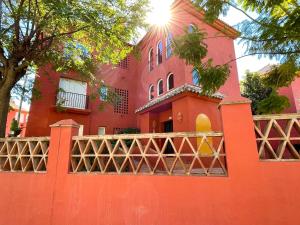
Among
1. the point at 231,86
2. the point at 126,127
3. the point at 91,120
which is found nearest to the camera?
the point at 231,86

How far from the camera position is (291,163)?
11.9 ft

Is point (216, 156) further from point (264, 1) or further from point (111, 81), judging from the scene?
point (111, 81)

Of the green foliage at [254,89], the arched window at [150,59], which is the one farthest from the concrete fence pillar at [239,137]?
the green foliage at [254,89]

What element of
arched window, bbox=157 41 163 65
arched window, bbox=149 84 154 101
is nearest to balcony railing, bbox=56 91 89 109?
arched window, bbox=149 84 154 101

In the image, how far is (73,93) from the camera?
1491 centimetres

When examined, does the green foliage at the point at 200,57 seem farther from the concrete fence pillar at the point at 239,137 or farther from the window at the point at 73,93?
the window at the point at 73,93

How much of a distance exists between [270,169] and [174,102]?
24.4 feet

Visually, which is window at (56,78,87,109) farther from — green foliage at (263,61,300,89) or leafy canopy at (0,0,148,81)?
green foliage at (263,61,300,89)

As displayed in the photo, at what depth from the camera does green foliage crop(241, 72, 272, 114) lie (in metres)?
15.9

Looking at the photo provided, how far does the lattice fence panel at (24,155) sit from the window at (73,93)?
29.3 ft

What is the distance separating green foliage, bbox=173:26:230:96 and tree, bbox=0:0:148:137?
3.66 meters

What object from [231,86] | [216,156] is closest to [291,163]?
[216,156]

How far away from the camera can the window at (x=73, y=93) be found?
14.6m

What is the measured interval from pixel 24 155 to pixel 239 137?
233 inches
